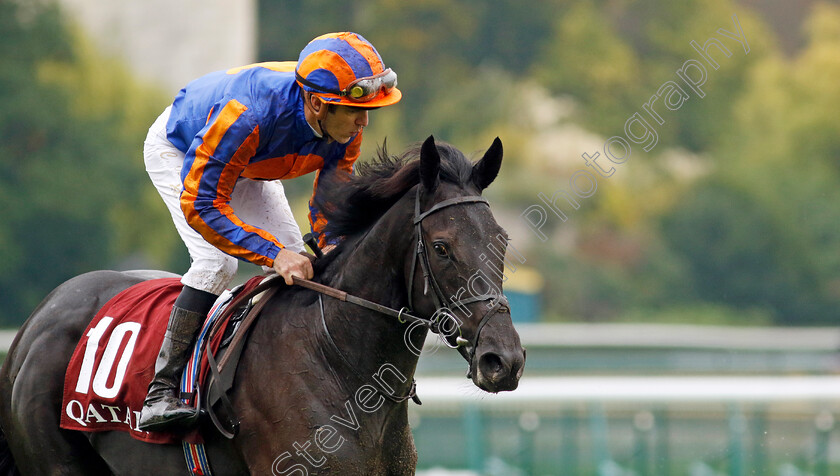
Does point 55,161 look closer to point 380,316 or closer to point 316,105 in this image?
point 316,105

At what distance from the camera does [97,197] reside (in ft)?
87.6

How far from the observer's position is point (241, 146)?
12.5 feet


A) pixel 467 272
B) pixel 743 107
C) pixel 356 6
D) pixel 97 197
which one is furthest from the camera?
pixel 356 6

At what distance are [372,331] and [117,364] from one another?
3.45ft

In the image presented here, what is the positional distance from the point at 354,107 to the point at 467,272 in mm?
788

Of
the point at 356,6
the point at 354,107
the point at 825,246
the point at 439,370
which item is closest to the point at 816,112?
the point at 825,246

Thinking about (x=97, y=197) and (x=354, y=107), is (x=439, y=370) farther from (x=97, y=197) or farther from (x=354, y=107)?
(x=97, y=197)

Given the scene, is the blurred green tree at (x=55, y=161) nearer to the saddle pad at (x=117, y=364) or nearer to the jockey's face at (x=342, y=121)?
the saddle pad at (x=117, y=364)

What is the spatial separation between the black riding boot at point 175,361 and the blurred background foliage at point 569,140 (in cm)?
1383

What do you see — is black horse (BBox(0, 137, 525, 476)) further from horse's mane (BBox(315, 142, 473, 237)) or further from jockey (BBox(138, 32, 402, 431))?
jockey (BBox(138, 32, 402, 431))

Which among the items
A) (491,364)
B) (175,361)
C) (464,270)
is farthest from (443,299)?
(175,361)

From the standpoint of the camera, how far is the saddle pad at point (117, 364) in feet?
13.5

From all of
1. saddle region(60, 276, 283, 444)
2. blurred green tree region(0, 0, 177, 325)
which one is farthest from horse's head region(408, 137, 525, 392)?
blurred green tree region(0, 0, 177, 325)

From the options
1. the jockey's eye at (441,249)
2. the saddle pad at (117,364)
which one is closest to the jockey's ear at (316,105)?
the jockey's eye at (441,249)
